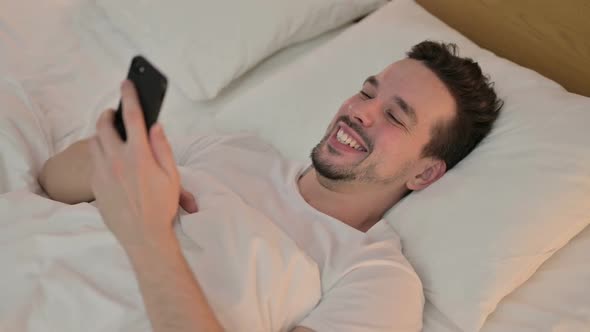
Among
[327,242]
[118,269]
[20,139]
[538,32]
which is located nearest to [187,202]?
[118,269]

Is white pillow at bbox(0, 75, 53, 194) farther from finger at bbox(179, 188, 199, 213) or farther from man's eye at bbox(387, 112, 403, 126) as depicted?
man's eye at bbox(387, 112, 403, 126)

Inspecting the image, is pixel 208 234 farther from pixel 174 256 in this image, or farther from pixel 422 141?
pixel 422 141

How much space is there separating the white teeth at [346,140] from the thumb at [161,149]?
53 cm

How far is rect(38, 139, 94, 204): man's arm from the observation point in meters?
1.13

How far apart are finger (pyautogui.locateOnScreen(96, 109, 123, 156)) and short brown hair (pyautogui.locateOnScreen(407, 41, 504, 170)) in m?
0.70

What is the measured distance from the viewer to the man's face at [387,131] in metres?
1.22

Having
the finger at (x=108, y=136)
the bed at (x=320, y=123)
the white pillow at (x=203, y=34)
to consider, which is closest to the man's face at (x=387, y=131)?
the bed at (x=320, y=123)

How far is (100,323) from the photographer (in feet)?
3.24

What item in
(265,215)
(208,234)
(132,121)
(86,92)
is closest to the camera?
(132,121)

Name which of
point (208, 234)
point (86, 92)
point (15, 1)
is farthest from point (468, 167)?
point (15, 1)

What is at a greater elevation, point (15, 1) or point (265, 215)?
point (15, 1)

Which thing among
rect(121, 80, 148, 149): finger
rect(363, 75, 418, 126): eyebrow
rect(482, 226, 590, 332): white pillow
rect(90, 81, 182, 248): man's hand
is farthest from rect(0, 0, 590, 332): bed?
rect(121, 80, 148, 149): finger

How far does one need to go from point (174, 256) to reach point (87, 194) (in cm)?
42

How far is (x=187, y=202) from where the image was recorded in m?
1.16
